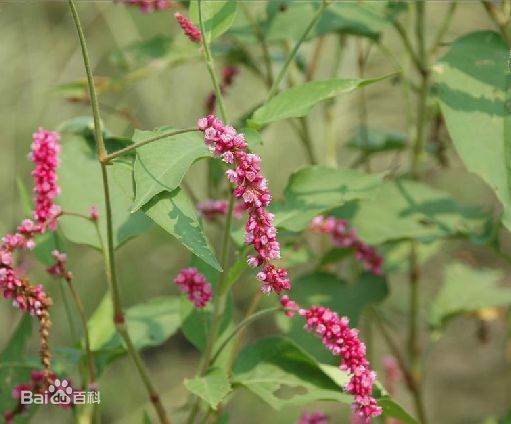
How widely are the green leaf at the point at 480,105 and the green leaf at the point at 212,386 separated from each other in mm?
368

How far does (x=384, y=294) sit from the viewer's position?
1315 mm

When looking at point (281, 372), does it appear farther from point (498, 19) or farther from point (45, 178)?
point (498, 19)

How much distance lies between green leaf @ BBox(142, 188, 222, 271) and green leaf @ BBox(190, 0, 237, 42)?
0.24 meters

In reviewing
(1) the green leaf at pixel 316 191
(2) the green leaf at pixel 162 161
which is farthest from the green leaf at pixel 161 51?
(2) the green leaf at pixel 162 161

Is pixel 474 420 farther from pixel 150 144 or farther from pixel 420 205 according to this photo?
pixel 150 144

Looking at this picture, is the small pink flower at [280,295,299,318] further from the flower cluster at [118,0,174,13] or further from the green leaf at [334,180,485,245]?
the flower cluster at [118,0,174,13]

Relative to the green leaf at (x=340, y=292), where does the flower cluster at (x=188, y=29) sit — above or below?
above

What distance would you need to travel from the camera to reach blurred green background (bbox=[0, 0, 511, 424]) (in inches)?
120

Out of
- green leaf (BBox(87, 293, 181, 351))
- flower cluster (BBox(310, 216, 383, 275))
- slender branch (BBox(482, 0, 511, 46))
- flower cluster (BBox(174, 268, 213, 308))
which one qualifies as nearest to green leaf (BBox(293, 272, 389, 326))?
flower cluster (BBox(310, 216, 383, 275))

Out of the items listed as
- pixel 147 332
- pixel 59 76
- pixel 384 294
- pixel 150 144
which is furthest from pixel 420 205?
pixel 59 76

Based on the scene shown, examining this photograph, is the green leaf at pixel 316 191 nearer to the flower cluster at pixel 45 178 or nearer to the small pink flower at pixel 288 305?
the small pink flower at pixel 288 305

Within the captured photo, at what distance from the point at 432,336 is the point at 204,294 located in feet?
2.06

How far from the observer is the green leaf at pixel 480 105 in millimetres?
1016

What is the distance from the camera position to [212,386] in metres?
0.95
